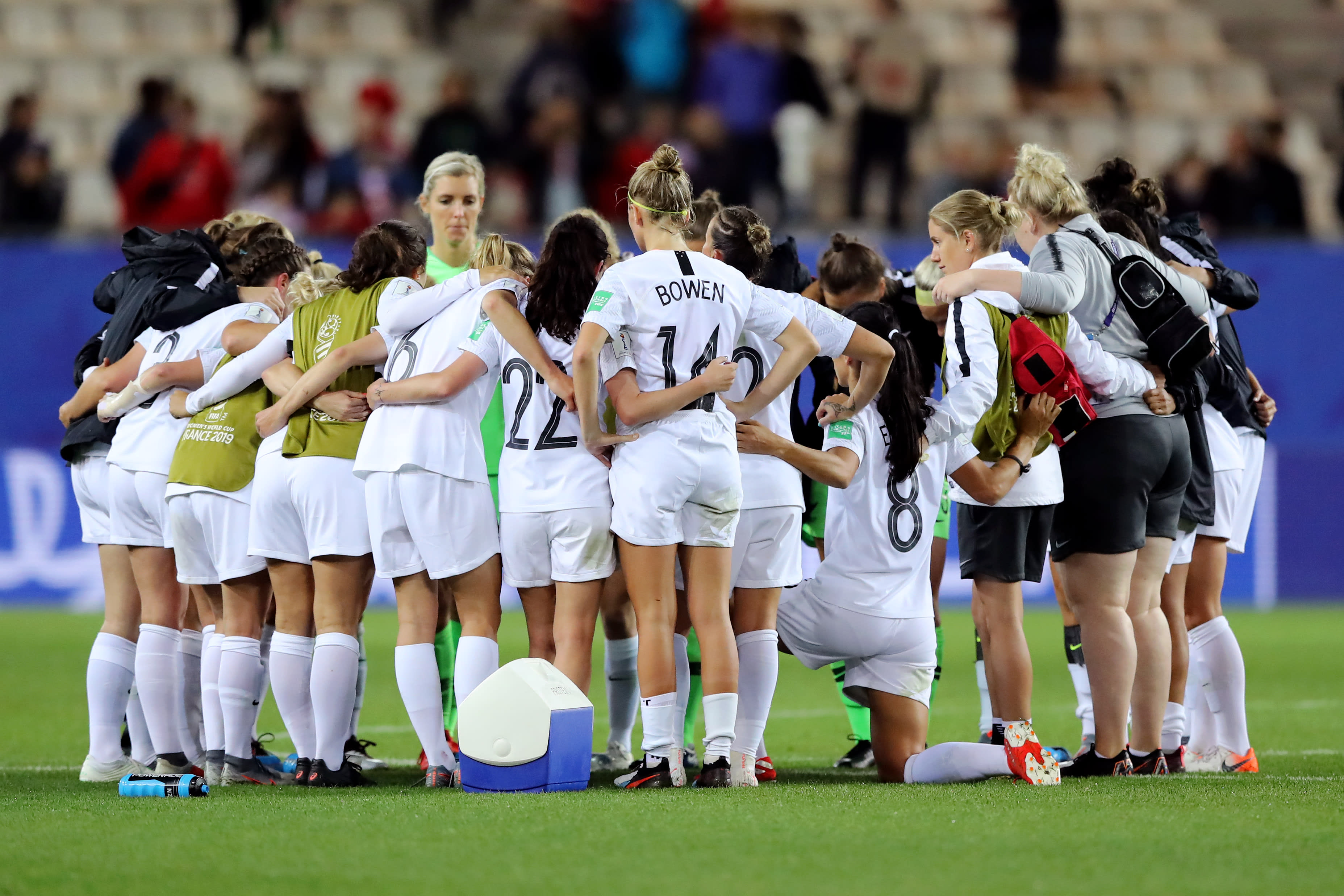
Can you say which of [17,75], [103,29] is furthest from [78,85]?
[103,29]

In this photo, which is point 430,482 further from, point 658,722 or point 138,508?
point 138,508

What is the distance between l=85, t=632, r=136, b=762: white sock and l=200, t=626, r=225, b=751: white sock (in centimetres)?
40

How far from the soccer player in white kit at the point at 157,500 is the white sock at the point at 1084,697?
3471mm

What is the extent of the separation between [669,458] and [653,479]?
0.29 ft

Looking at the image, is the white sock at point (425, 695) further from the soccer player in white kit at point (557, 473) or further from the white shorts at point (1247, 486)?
the white shorts at point (1247, 486)

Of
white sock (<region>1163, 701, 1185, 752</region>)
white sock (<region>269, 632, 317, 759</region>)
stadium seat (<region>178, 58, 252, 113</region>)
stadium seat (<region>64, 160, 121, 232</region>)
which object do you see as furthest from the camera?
stadium seat (<region>178, 58, 252, 113</region>)

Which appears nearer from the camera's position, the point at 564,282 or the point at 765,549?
the point at 564,282

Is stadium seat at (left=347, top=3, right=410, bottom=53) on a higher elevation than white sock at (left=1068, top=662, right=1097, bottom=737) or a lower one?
higher

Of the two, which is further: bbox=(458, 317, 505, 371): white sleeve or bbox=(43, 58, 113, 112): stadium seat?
bbox=(43, 58, 113, 112): stadium seat

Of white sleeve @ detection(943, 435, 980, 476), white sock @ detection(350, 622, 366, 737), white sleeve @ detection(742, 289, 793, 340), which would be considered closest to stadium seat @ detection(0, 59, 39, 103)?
white sock @ detection(350, 622, 366, 737)

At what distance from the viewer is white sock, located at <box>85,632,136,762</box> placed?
636 cm

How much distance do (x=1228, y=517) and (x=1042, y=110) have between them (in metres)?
12.5

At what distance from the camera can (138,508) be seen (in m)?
6.49

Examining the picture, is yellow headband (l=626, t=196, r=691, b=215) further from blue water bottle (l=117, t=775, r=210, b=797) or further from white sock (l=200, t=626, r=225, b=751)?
blue water bottle (l=117, t=775, r=210, b=797)
